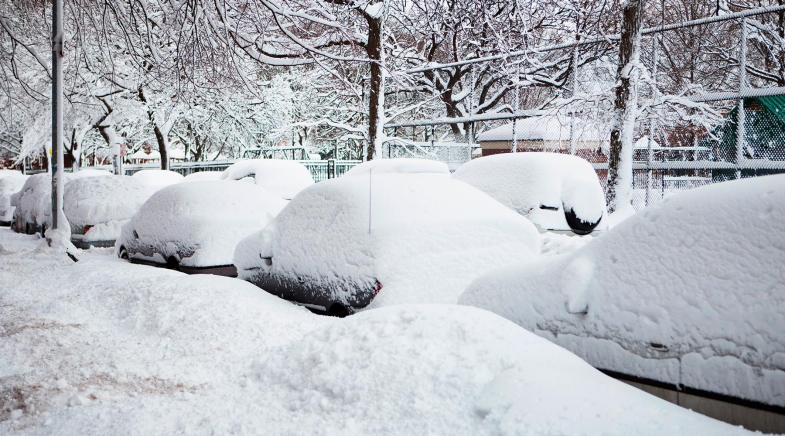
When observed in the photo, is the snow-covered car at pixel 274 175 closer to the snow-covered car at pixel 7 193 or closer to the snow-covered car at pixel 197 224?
the snow-covered car at pixel 197 224

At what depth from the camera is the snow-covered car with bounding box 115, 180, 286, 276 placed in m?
8.80

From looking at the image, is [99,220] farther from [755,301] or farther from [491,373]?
[755,301]

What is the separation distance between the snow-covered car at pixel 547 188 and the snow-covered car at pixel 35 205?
971 centimetres

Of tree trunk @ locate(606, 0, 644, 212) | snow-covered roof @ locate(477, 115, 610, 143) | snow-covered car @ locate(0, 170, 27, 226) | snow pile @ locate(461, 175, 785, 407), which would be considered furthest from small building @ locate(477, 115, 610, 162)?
snow-covered car @ locate(0, 170, 27, 226)

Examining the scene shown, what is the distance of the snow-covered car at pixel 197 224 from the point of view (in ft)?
28.9

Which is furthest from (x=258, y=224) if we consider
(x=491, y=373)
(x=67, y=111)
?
(x=67, y=111)

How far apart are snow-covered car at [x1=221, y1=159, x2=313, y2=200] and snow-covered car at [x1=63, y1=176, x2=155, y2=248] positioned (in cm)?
246

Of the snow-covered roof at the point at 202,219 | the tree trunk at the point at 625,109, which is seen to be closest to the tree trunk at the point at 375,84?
the tree trunk at the point at 625,109

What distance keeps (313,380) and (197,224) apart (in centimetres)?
537

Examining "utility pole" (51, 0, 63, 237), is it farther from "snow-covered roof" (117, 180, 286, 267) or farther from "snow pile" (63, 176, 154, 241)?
"snow-covered roof" (117, 180, 286, 267)

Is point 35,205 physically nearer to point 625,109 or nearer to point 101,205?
point 101,205

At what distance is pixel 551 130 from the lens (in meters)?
14.8

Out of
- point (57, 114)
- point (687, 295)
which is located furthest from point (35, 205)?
point (687, 295)

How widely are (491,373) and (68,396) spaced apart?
2808mm
